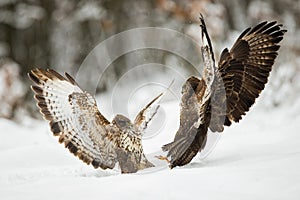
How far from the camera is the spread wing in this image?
8.26 ft

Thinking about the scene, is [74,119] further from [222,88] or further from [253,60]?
[253,60]

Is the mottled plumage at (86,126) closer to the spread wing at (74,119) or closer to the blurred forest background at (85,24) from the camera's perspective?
the spread wing at (74,119)

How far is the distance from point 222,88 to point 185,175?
45 centimetres

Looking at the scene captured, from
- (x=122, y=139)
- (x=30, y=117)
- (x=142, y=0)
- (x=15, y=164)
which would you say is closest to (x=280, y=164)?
(x=122, y=139)

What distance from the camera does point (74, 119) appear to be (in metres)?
2.55

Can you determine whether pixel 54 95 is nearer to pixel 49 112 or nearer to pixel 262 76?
pixel 49 112

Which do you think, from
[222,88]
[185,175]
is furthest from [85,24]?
[185,175]

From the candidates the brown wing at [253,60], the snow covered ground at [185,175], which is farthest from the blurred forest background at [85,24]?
the brown wing at [253,60]

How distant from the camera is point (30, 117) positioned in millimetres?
5719

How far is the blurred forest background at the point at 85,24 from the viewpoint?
6191mm

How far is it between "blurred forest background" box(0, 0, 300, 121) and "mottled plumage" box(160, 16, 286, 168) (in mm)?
3467

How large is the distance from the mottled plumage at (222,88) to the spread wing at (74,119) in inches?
12.5

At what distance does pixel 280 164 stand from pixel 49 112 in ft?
3.78

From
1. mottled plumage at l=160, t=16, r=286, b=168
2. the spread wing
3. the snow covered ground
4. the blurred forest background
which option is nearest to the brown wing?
mottled plumage at l=160, t=16, r=286, b=168
